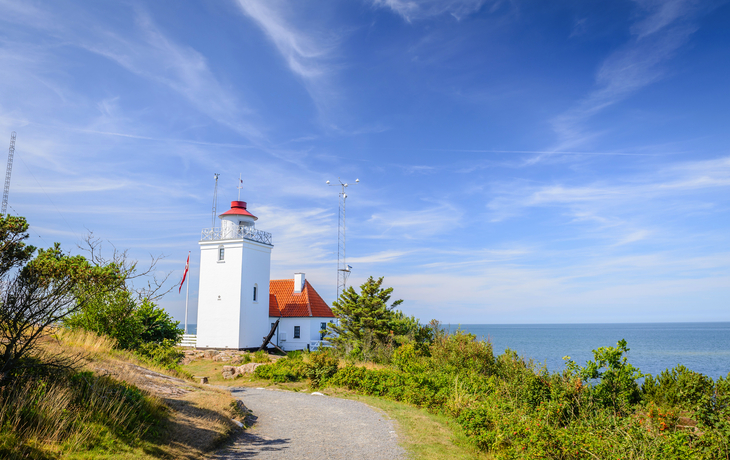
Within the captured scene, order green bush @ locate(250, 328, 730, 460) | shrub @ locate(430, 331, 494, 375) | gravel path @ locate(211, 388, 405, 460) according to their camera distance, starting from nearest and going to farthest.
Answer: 1. green bush @ locate(250, 328, 730, 460)
2. gravel path @ locate(211, 388, 405, 460)
3. shrub @ locate(430, 331, 494, 375)

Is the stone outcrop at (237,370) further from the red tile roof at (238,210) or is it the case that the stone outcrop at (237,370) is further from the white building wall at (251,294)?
the red tile roof at (238,210)

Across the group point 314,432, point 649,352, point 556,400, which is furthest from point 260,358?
point 649,352

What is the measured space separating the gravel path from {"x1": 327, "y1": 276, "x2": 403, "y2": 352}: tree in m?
10.1

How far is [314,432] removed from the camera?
9.21 m

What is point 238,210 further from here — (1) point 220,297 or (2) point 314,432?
(2) point 314,432

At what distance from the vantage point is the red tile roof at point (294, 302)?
34.2 metres

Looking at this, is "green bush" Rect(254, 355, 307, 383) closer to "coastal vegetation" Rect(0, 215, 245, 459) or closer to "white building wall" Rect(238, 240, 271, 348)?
"coastal vegetation" Rect(0, 215, 245, 459)

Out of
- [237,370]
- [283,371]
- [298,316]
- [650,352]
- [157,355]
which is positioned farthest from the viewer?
[650,352]

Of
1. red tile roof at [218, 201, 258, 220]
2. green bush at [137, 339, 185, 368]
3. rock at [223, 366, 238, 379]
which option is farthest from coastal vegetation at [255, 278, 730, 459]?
red tile roof at [218, 201, 258, 220]

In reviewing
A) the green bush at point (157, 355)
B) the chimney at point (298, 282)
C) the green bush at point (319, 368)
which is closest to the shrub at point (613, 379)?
the green bush at point (319, 368)

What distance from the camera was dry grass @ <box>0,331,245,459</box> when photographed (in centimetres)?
557

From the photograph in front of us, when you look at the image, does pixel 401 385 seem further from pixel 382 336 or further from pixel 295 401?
pixel 382 336

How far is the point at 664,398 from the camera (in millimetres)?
8992

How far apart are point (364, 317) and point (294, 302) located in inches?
489
